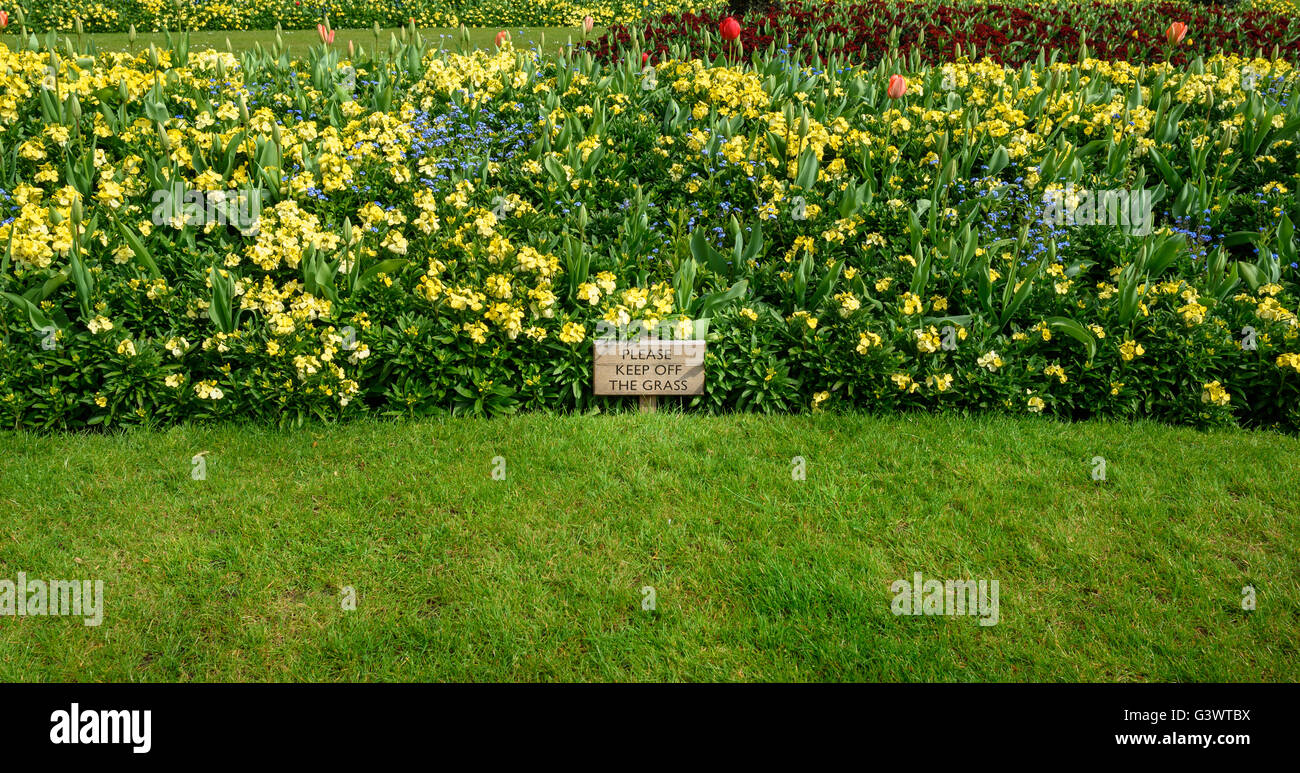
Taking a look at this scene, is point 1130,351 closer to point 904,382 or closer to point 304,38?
point 904,382

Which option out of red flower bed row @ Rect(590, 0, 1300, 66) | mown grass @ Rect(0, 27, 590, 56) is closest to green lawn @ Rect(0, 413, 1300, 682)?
red flower bed row @ Rect(590, 0, 1300, 66)

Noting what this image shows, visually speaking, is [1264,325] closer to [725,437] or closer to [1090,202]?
[1090,202]

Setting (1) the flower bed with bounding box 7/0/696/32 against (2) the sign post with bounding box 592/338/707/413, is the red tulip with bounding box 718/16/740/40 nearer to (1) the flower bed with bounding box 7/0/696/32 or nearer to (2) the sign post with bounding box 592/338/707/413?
(2) the sign post with bounding box 592/338/707/413

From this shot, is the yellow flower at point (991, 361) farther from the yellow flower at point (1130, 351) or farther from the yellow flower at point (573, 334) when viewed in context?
the yellow flower at point (573, 334)

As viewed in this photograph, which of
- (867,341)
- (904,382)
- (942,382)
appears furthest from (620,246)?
(942,382)

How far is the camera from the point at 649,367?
15.3 feet

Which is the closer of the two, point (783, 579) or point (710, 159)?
point (783, 579)

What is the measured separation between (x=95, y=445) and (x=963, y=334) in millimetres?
4050

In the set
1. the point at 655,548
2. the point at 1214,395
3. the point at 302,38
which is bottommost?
the point at 655,548

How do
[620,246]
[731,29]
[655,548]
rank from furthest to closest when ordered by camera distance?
[731,29] → [620,246] → [655,548]

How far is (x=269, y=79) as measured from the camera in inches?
281

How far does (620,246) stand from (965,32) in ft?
21.8
